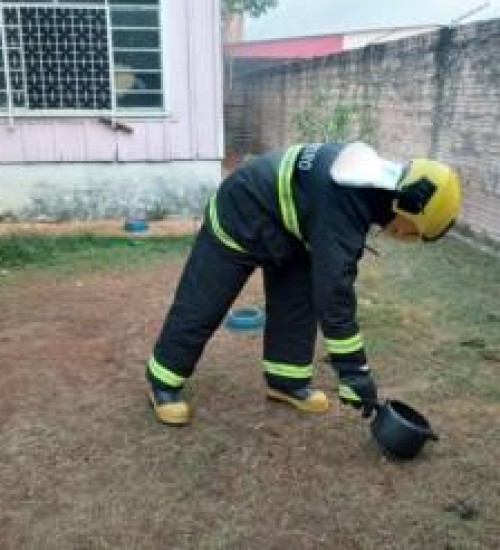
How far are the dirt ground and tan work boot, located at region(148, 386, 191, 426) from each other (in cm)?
5

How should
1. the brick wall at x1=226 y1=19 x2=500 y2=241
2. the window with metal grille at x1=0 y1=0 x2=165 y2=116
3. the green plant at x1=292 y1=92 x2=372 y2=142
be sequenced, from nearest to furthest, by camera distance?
the brick wall at x1=226 y1=19 x2=500 y2=241 < the window with metal grille at x1=0 y1=0 x2=165 y2=116 < the green plant at x1=292 y1=92 x2=372 y2=142

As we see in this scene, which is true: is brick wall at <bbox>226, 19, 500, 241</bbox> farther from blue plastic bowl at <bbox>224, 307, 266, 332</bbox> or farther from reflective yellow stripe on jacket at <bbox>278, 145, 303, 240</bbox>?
reflective yellow stripe on jacket at <bbox>278, 145, 303, 240</bbox>

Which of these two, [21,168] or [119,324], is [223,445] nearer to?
[119,324]

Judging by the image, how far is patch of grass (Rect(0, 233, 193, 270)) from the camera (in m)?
6.77

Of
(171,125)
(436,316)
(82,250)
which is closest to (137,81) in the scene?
(171,125)

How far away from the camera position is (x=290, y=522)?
109 inches

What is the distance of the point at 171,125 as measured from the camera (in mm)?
8367

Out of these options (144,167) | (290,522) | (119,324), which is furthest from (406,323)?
(144,167)

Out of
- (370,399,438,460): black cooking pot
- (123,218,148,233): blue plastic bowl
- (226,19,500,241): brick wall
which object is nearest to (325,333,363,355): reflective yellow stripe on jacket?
(370,399,438,460): black cooking pot

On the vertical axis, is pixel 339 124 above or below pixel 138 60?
below

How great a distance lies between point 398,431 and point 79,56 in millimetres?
6443

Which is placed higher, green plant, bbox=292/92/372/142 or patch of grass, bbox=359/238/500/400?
green plant, bbox=292/92/372/142

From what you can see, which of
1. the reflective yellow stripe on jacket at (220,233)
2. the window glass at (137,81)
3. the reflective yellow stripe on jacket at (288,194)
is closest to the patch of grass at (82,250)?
the window glass at (137,81)

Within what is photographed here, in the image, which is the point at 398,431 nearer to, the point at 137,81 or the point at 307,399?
the point at 307,399
